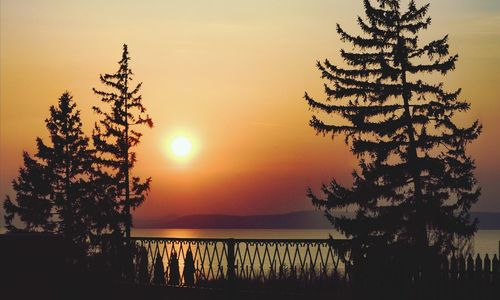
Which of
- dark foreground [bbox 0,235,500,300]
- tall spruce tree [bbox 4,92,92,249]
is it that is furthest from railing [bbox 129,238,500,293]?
tall spruce tree [bbox 4,92,92,249]

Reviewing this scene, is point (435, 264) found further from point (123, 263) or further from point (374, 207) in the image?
point (374, 207)

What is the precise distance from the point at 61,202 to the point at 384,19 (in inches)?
1192

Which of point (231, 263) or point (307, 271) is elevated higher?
point (231, 263)

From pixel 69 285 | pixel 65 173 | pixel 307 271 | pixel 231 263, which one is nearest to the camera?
pixel 231 263

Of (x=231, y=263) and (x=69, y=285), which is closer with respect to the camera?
(x=231, y=263)

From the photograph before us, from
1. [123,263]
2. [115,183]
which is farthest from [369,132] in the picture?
[115,183]

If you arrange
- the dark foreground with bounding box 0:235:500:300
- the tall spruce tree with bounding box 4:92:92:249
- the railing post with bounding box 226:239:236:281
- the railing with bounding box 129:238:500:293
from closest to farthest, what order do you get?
1. the railing with bounding box 129:238:500:293
2. the dark foreground with bounding box 0:235:500:300
3. the railing post with bounding box 226:239:236:281
4. the tall spruce tree with bounding box 4:92:92:249

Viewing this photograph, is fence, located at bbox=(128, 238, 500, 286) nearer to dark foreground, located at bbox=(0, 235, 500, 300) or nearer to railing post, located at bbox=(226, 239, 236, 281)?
railing post, located at bbox=(226, 239, 236, 281)

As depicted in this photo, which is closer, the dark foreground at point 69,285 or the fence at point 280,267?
the fence at point 280,267

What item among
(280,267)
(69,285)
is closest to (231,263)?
(280,267)

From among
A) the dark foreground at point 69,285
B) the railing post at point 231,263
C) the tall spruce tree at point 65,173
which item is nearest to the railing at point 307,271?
the railing post at point 231,263

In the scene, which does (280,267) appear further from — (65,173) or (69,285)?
(65,173)

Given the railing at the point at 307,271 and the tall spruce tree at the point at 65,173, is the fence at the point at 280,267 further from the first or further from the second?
the tall spruce tree at the point at 65,173

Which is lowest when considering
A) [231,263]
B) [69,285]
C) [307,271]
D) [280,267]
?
[69,285]
